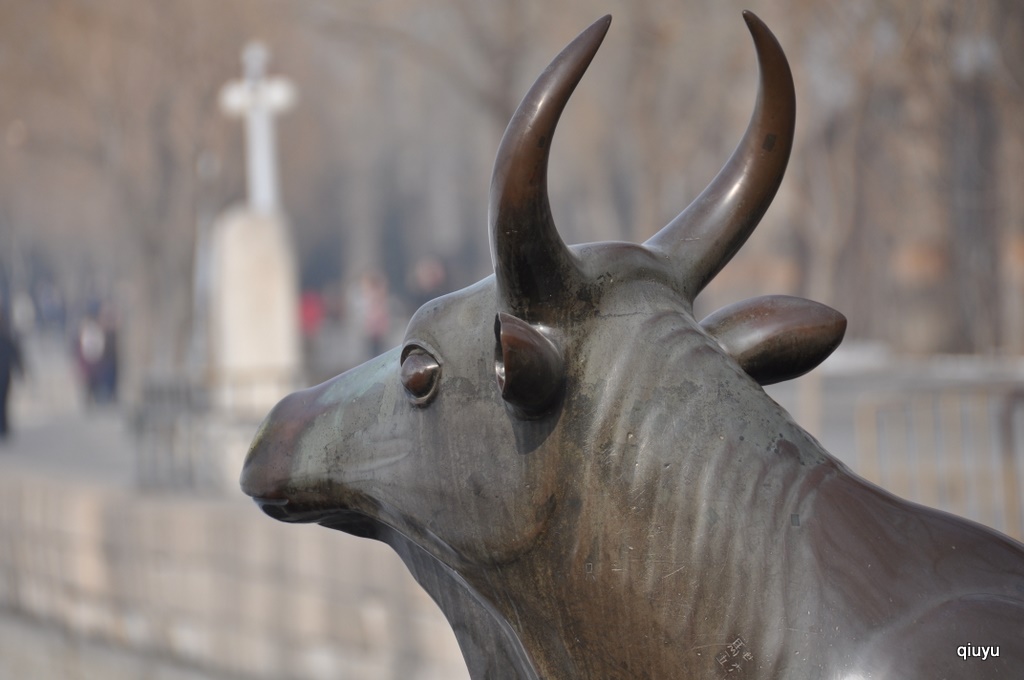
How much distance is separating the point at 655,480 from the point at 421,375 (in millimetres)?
267

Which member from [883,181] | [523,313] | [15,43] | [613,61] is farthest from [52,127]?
[523,313]

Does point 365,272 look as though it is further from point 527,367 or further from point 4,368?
point 527,367

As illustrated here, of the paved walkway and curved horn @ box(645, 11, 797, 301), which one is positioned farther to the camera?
the paved walkway

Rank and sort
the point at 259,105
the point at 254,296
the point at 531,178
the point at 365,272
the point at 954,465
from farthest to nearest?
the point at 365,272
the point at 259,105
the point at 254,296
the point at 954,465
the point at 531,178

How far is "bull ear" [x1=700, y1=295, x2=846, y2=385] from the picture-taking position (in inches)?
48.9

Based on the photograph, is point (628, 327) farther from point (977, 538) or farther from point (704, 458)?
point (977, 538)

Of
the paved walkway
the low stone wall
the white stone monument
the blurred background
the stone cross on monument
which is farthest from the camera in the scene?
the stone cross on monument

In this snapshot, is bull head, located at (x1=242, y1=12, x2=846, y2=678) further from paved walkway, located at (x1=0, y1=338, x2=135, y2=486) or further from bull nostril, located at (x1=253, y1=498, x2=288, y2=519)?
paved walkway, located at (x1=0, y1=338, x2=135, y2=486)

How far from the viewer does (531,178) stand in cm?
104

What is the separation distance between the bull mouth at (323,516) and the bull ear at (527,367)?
0.31 meters

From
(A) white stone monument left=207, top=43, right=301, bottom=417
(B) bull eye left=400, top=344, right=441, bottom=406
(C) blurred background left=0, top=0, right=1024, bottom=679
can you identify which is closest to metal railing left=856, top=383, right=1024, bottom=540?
(C) blurred background left=0, top=0, right=1024, bottom=679

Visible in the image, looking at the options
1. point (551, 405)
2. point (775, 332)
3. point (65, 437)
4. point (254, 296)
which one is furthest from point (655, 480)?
point (65, 437)

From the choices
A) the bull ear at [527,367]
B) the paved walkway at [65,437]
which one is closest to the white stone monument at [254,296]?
the paved walkway at [65,437]

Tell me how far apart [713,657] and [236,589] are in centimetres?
495
